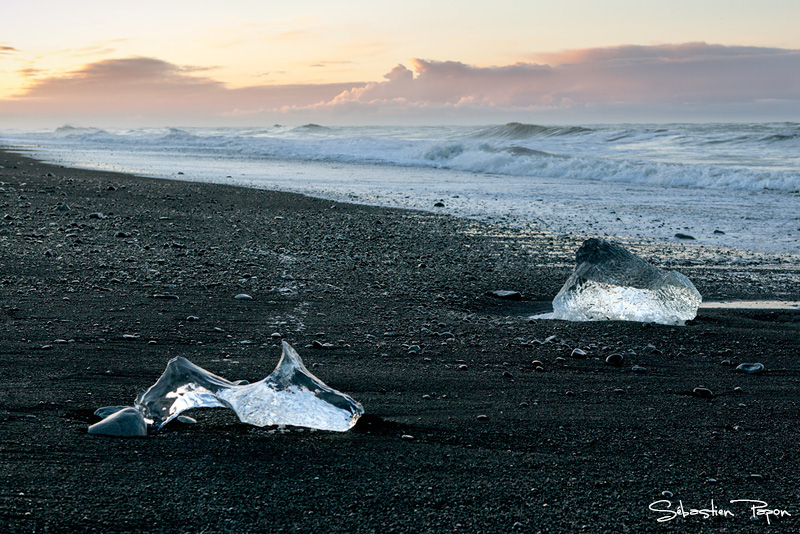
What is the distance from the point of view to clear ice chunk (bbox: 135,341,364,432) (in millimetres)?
2375

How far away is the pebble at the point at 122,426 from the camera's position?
2.24 meters

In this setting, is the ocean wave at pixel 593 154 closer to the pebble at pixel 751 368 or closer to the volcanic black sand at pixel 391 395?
the volcanic black sand at pixel 391 395

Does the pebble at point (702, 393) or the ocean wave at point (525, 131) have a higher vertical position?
the ocean wave at point (525, 131)

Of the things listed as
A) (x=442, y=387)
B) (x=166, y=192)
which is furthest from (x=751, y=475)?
(x=166, y=192)

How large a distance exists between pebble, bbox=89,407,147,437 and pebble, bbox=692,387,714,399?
2254 mm

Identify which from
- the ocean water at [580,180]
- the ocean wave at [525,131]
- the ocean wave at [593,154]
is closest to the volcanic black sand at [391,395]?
the ocean water at [580,180]

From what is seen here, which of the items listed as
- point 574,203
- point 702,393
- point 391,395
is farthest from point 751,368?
point 574,203

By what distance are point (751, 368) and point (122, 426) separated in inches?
112

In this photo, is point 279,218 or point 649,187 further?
point 649,187

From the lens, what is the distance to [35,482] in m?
1.90

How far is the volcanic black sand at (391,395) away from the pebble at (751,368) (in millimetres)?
58

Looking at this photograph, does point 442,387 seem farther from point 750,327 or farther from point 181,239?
point 181,239

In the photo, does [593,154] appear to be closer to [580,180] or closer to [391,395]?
[580,180]

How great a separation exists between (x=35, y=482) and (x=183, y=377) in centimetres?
64
